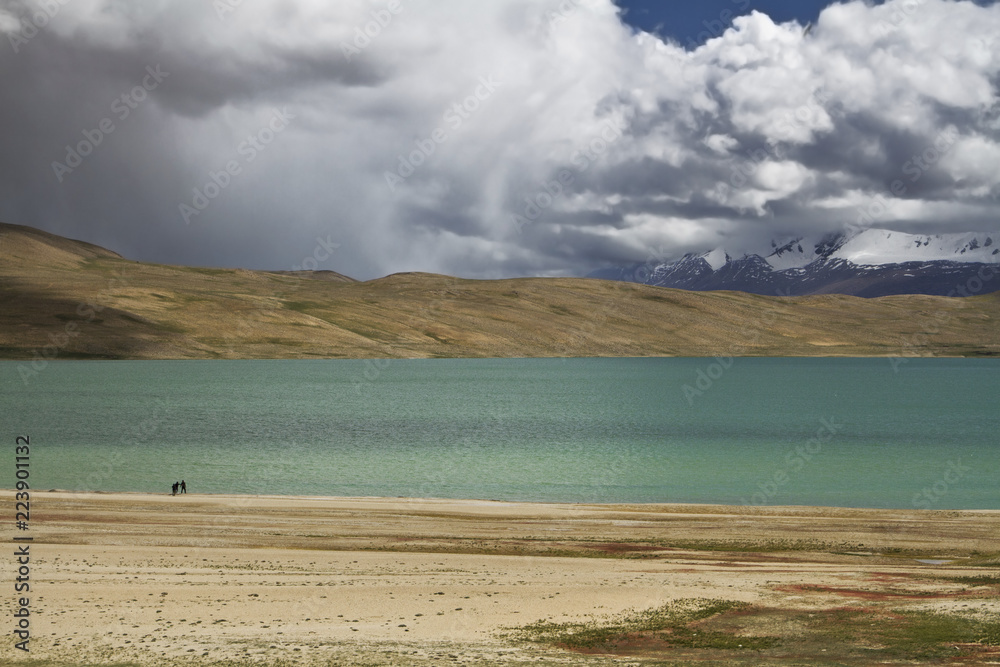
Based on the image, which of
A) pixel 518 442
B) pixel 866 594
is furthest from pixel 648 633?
pixel 518 442

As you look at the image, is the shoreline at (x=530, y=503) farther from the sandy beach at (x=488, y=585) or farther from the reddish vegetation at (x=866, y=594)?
the reddish vegetation at (x=866, y=594)

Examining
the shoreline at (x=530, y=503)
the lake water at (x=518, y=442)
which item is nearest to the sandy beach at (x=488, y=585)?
the shoreline at (x=530, y=503)

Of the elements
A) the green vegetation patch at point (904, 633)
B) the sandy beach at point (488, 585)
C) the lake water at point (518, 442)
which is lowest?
the green vegetation patch at point (904, 633)

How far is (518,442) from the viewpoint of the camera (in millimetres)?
67875

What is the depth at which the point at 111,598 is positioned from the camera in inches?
889

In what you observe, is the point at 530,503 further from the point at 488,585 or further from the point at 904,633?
the point at 904,633

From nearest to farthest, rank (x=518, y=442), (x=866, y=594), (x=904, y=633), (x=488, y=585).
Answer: (x=904, y=633) < (x=866, y=594) < (x=488, y=585) < (x=518, y=442)

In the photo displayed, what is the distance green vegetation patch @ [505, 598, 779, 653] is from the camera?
19656mm

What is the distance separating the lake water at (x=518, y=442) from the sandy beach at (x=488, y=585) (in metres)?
8.64

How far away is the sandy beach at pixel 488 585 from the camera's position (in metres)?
19.0

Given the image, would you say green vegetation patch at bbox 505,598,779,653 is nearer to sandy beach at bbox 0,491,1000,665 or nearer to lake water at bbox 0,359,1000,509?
sandy beach at bbox 0,491,1000,665

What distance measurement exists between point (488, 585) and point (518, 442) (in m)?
43.0

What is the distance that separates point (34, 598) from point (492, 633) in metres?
12.0

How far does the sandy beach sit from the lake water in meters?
8.64
